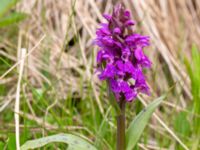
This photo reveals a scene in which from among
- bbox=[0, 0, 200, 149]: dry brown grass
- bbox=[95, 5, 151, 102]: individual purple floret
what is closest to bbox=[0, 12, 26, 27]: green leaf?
bbox=[0, 0, 200, 149]: dry brown grass

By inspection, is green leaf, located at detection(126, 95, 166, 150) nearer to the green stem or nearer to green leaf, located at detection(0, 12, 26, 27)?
the green stem

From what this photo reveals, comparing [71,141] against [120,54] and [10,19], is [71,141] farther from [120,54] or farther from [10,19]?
[10,19]

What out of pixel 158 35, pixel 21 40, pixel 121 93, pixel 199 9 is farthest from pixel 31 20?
pixel 121 93

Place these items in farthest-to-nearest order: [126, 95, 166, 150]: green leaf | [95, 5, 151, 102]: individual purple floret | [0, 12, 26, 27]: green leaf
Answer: [0, 12, 26, 27]: green leaf, [126, 95, 166, 150]: green leaf, [95, 5, 151, 102]: individual purple floret

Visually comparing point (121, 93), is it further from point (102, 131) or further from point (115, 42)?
point (102, 131)

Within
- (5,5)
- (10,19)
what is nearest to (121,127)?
(5,5)

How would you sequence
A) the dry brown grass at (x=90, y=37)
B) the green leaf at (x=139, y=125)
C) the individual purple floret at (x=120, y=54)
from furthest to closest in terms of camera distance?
1. the dry brown grass at (x=90, y=37)
2. the green leaf at (x=139, y=125)
3. the individual purple floret at (x=120, y=54)

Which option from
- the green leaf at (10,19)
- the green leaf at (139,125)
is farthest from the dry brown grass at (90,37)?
the green leaf at (139,125)

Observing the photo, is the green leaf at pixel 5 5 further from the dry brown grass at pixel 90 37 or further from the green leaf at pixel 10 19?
the dry brown grass at pixel 90 37

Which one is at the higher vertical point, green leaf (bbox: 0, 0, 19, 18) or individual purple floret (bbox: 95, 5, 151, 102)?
green leaf (bbox: 0, 0, 19, 18)
